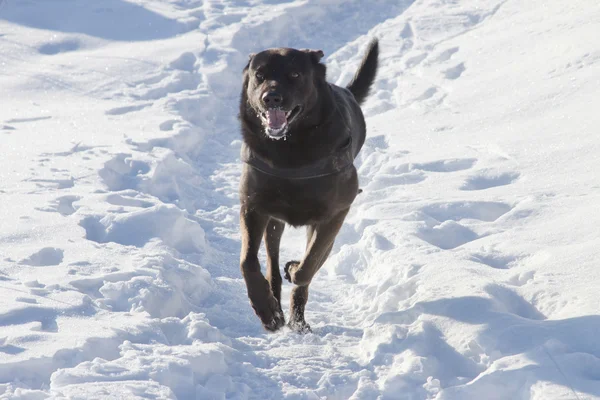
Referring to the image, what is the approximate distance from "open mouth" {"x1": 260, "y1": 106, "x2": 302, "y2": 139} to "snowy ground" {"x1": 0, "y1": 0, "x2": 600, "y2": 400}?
979mm

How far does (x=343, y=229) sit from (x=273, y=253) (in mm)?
1174

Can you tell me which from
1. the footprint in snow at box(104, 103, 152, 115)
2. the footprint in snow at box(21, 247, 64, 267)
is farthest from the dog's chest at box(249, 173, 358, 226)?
the footprint in snow at box(104, 103, 152, 115)

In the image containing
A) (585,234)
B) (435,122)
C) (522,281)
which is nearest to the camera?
(522,281)

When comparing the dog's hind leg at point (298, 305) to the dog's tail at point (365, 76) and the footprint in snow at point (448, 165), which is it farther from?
the footprint in snow at point (448, 165)

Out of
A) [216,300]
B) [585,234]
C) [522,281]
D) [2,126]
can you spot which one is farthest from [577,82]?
[2,126]

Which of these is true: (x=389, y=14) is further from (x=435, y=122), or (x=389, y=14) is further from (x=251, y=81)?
(x=251, y=81)

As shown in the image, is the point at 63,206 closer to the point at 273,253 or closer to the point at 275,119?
the point at 273,253

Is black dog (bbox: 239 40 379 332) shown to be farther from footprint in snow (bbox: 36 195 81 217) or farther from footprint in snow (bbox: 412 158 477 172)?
footprint in snow (bbox: 412 158 477 172)

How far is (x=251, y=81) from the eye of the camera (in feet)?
13.4

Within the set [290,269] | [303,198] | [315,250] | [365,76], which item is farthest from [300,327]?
[365,76]

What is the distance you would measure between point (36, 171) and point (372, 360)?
12.1 ft

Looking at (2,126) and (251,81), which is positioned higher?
(251,81)

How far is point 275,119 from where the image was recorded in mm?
3832

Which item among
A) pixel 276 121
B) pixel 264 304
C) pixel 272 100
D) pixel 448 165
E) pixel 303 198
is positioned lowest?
pixel 448 165
